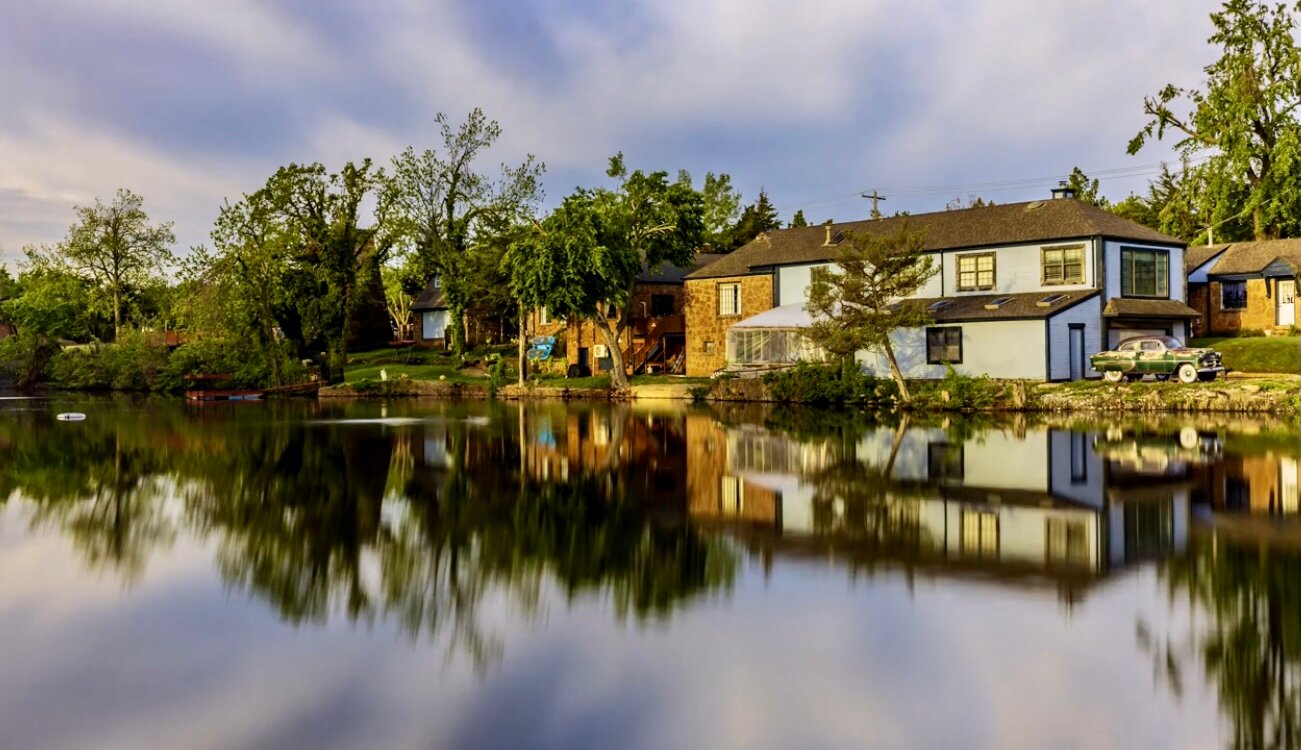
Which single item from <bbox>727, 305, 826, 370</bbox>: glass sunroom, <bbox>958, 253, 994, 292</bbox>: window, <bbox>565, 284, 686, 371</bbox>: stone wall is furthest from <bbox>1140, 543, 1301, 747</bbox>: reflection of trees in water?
<bbox>565, 284, 686, 371</bbox>: stone wall

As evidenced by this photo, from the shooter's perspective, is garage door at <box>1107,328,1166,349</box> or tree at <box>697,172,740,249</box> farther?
tree at <box>697,172,740,249</box>

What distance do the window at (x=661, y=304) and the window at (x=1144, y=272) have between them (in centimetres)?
2458

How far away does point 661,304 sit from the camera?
62.2 meters

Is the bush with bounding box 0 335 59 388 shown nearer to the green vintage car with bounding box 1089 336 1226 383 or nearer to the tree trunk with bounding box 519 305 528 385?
the tree trunk with bounding box 519 305 528 385

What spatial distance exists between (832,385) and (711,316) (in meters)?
13.5

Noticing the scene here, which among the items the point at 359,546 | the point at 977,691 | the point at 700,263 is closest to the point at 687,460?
the point at 359,546

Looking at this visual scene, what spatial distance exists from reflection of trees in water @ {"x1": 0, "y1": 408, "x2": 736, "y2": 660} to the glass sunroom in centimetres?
2185

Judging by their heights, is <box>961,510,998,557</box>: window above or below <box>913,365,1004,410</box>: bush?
below

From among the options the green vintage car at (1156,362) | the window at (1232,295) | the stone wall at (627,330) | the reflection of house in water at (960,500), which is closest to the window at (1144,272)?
the green vintage car at (1156,362)

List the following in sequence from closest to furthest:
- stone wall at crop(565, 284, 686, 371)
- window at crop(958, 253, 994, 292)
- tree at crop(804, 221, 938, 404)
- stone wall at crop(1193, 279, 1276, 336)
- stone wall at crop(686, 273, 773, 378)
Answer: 1. tree at crop(804, 221, 938, 404)
2. window at crop(958, 253, 994, 292)
3. stone wall at crop(1193, 279, 1276, 336)
4. stone wall at crop(686, 273, 773, 378)
5. stone wall at crop(565, 284, 686, 371)

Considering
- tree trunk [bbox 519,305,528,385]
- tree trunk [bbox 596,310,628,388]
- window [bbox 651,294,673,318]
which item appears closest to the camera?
tree trunk [bbox 596,310,628,388]

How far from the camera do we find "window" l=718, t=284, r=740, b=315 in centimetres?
5516

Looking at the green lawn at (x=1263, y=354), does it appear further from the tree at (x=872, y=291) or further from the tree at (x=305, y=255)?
the tree at (x=305, y=255)

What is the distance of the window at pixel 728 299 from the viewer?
5516cm
